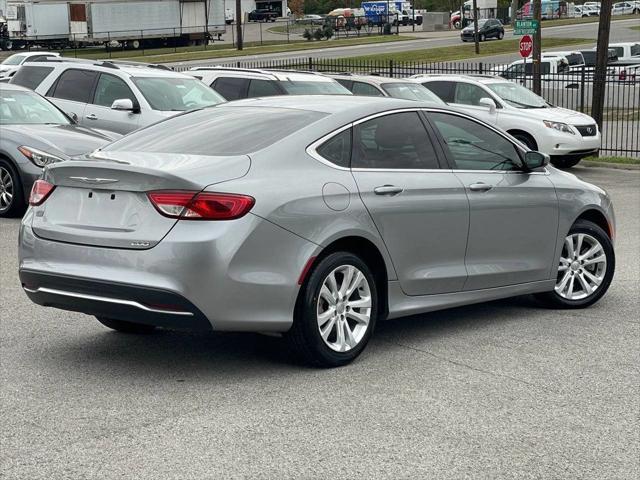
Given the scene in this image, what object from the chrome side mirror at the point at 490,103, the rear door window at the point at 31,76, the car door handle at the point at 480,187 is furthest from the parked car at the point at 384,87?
the car door handle at the point at 480,187

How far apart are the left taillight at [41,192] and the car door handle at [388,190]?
1.88 meters

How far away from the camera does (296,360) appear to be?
6.63m

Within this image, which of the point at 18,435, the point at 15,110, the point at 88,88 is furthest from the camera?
the point at 88,88

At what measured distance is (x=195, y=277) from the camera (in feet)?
19.5

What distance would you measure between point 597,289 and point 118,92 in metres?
10.0

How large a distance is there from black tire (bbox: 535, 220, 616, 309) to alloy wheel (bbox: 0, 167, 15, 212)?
6979 mm

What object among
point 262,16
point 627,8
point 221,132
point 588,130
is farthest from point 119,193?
point 627,8

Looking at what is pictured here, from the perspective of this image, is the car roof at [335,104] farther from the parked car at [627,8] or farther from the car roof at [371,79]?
the parked car at [627,8]

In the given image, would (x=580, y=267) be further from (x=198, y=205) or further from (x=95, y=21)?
(x=95, y=21)

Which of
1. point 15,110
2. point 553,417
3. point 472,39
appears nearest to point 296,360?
point 553,417

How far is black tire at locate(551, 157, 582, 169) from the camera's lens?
69.5 feet

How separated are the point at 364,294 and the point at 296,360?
22.1 inches

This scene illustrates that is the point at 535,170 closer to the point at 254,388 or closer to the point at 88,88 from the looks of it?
the point at 254,388

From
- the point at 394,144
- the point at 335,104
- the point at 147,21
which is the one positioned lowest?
the point at 394,144
